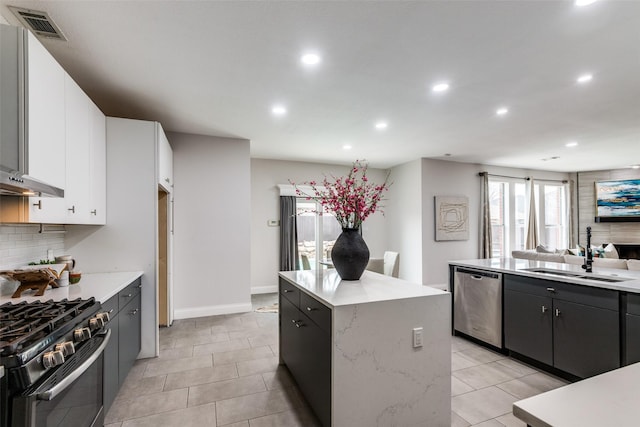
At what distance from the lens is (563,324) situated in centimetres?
267

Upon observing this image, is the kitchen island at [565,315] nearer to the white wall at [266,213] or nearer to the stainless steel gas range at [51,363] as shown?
the stainless steel gas range at [51,363]

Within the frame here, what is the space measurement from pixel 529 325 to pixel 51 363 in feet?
11.8

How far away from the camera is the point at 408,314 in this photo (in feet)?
6.27

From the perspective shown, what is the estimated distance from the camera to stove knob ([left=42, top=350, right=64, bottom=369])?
1.24 metres

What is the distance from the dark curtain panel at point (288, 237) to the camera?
6324mm

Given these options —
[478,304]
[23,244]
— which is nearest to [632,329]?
[478,304]

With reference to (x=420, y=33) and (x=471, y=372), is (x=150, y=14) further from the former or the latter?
(x=471, y=372)

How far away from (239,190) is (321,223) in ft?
8.29

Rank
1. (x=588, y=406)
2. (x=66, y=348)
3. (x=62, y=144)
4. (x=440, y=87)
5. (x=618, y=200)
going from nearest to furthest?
(x=588, y=406), (x=66, y=348), (x=62, y=144), (x=440, y=87), (x=618, y=200)

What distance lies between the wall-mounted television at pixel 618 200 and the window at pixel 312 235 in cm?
695

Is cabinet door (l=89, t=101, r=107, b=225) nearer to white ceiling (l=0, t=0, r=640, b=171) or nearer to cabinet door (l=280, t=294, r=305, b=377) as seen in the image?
white ceiling (l=0, t=0, r=640, b=171)

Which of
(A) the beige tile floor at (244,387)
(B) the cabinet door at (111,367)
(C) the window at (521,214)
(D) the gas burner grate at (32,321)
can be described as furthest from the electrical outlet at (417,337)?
(C) the window at (521,214)

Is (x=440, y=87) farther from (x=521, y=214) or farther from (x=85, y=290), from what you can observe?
(x=521, y=214)

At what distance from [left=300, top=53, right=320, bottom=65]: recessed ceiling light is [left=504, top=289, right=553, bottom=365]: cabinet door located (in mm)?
2927
